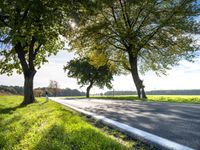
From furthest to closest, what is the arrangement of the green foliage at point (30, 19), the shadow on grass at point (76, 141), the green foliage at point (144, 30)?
the green foliage at point (144, 30)
the green foliage at point (30, 19)
the shadow on grass at point (76, 141)

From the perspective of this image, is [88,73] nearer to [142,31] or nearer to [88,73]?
[88,73]

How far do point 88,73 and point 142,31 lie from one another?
32.6m

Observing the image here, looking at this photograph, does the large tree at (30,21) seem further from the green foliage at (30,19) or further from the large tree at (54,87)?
the large tree at (54,87)

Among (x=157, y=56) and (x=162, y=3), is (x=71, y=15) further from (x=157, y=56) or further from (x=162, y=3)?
(x=157, y=56)

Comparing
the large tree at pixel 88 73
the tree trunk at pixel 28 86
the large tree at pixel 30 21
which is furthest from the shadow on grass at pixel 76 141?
the large tree at pixel 88 73

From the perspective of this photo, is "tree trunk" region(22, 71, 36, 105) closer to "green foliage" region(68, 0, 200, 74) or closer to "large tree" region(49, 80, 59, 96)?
"green foliage" region(68, 0, 200, 74)

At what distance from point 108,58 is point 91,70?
87.2 ft

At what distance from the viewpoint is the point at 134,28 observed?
28.3m

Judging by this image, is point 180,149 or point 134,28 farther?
point 134,28

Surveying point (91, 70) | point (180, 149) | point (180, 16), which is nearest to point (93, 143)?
point (180, 149)

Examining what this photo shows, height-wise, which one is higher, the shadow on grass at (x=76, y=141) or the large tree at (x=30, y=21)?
the large tree at (x=30, y=21)

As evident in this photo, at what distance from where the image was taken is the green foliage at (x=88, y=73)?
58.2m

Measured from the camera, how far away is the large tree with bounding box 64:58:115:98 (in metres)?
58.3

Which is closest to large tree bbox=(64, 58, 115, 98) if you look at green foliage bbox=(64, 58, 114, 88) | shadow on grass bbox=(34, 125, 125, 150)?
green foliage bbox=(64, 58, 114, 88)
